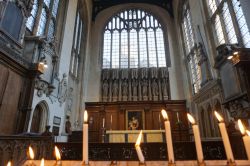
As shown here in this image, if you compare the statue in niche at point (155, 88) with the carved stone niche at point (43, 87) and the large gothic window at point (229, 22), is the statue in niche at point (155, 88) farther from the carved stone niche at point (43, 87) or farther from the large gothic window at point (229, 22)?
the carved stone niche at point (43, 87)

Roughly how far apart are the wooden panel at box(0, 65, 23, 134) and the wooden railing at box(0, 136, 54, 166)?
2.13 meters

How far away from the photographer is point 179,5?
13.9m

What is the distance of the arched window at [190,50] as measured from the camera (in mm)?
10719

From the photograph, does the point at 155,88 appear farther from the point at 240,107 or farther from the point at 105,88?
the point at 240,107

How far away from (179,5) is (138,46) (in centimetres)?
478

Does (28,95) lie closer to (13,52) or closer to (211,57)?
(13,52)

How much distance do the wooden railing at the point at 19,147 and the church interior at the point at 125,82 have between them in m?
0.02

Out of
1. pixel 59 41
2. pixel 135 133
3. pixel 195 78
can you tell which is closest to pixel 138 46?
pixel 195 78

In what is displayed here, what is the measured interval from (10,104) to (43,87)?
1.87m

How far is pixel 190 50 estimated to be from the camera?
11609 millimetres

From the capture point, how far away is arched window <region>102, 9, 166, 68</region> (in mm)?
14680

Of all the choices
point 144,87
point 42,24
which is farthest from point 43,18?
point 144,87

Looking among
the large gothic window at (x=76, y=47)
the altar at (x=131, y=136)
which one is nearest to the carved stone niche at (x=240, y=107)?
the altar at (x=131, y=136)

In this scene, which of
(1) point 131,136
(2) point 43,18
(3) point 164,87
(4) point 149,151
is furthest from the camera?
(3) point 164,87
